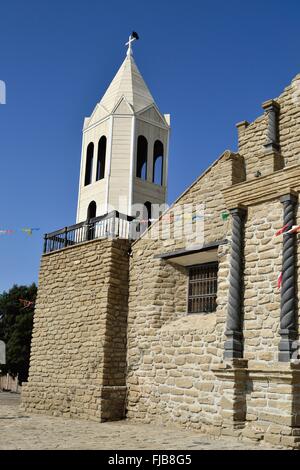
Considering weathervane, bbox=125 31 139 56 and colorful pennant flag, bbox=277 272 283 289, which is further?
weathervane, bbox=125 31 139 56

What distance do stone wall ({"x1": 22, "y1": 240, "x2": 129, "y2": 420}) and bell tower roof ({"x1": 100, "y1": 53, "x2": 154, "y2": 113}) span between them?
238 inches

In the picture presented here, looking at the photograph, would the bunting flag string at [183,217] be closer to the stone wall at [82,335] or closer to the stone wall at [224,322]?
the stone wall at [224,322]

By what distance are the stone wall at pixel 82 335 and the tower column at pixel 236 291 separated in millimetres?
3464

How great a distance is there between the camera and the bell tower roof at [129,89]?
1706 centimetres

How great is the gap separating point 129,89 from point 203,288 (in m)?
8.88

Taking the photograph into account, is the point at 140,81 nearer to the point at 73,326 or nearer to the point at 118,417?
the point at 73,326

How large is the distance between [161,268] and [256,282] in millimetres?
2917

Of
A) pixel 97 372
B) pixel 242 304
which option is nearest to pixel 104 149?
pixel 97 372

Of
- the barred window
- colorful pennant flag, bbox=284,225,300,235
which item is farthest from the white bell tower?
colorful pennant flag, bbox=284,225,300,235

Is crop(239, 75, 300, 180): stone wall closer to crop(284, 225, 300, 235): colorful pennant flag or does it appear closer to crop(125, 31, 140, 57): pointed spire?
crop(284, 225, 300, 235): colorful pennant flag

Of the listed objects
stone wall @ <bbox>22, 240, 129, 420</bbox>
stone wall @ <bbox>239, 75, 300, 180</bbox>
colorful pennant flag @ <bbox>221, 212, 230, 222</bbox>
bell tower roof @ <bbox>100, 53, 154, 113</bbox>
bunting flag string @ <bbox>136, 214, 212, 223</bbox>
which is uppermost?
bell tower roof @ <bbox>100, 53, 154, 113</bbox>

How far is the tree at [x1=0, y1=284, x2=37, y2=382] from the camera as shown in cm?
2322

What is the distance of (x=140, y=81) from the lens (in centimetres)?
1831

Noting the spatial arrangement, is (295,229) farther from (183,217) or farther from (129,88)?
(129,88)
